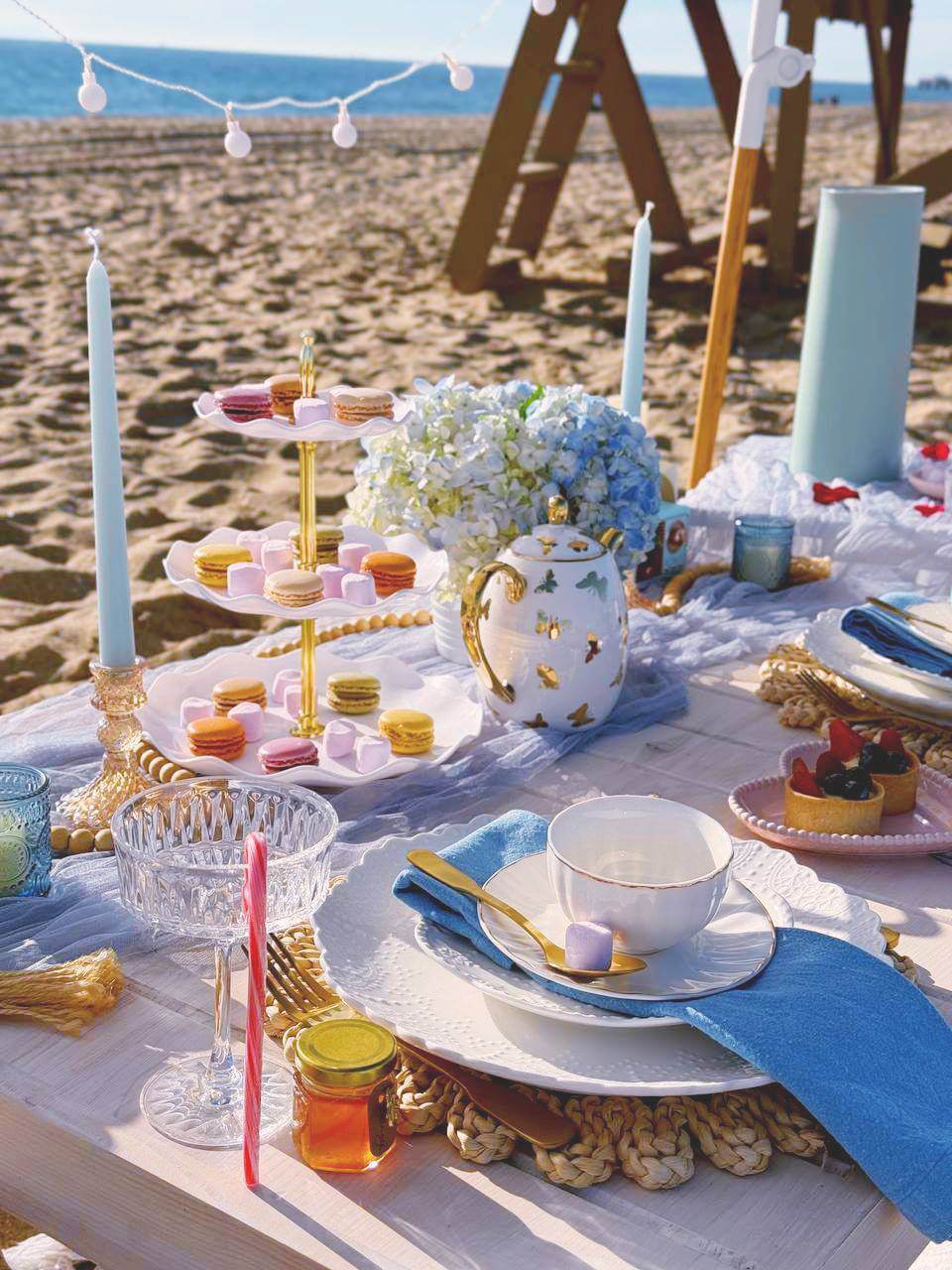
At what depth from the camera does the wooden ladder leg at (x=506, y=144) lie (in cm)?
537

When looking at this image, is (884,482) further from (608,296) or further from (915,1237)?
(608,296)

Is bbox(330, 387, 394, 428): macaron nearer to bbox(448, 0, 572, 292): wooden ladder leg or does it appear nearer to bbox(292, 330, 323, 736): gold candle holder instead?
bbox(292, 330, 323, 736): gold candle holder

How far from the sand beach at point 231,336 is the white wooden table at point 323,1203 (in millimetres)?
1642

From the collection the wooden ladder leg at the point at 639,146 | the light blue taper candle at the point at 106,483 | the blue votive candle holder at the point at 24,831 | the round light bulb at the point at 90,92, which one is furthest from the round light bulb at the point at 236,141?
the wooden ladder leg at the point at 639,146

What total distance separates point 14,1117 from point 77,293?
5.22m

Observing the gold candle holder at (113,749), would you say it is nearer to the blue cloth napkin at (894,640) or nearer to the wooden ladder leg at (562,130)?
the blue cloth napkin at (894,640)

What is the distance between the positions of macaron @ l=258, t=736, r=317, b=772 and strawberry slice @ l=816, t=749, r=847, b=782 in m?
0.47

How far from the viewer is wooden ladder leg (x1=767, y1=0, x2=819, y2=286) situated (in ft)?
19.3

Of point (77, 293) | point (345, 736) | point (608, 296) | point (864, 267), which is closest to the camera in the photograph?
point (345, 736)

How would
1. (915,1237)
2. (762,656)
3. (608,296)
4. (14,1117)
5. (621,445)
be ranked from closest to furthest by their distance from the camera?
(915,1237), (14,1117), (621,445), (762,656), (608,296)

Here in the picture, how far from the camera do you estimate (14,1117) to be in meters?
0.85

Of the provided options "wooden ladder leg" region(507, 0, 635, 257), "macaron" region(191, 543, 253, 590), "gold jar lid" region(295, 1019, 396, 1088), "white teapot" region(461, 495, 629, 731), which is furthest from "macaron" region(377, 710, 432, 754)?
"wooden ladder leg" region(507, 0, 635, 257)

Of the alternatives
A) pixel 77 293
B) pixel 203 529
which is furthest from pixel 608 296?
pixel 203 529

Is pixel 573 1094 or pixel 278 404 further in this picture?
pixel 278 404
